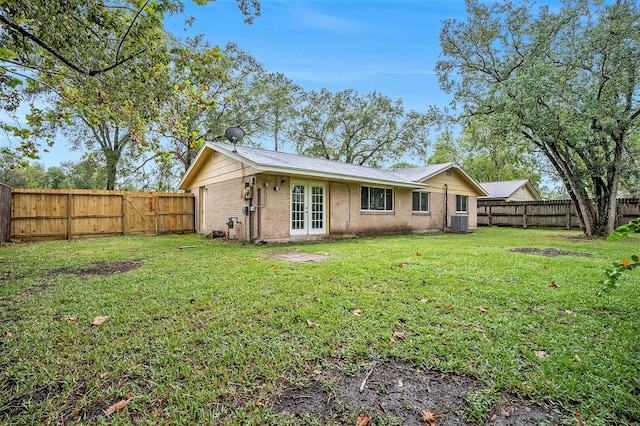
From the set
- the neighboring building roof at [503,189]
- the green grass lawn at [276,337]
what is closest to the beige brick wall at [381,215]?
the green grass lawn at [276,337]

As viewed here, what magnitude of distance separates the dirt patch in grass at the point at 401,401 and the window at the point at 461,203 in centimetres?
1577

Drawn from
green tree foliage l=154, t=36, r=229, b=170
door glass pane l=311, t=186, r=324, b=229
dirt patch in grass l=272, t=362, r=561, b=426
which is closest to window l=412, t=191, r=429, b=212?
door glass pane l=311, t=186, r=324, b=229

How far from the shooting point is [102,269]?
5586mm

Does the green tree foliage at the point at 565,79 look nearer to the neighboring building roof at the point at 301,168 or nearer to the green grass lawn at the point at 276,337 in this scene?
the neighboring building roof at the point at 301,168

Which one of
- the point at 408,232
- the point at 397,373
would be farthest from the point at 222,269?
the point at 408,232

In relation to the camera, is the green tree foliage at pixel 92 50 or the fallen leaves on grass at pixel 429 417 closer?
the fallen leaves on grass at pixel 429 417

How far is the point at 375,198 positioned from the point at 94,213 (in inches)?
428

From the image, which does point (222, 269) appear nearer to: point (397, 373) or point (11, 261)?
point (397, 373)

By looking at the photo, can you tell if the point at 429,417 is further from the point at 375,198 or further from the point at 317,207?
the point at 375,198

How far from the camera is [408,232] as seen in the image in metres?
13.7

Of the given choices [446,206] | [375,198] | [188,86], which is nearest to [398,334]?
[188,86]

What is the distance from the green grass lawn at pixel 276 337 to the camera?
1.92 meters

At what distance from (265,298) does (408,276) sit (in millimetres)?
2331

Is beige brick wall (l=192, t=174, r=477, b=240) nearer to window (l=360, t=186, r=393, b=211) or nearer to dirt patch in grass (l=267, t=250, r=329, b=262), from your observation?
window (l=360, t=186, r=393, b=211)
